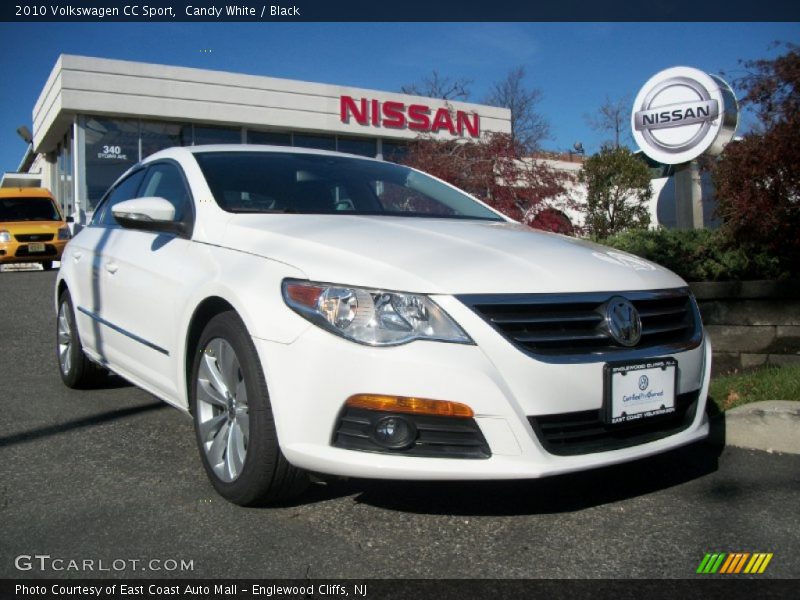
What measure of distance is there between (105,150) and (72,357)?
1636 centimetres

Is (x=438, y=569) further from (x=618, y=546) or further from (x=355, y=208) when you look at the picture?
(x=355, y=208)

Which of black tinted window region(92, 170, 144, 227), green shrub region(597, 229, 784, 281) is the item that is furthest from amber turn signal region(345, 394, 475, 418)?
green shrub region(597, 229, 784, 281)

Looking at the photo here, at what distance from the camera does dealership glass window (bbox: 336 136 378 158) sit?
23031 mm

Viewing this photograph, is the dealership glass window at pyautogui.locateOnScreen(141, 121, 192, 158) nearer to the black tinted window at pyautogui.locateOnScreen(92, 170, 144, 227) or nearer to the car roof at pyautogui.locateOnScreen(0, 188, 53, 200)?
the car roof at pyautogui.locateOnScreen(0, 188, 53, 200)

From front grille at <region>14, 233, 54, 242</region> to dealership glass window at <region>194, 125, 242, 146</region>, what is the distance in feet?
19.1

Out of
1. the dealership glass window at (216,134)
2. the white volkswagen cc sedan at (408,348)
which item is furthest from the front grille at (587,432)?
the dealership glass window at (216,134)

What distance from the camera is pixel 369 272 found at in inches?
105

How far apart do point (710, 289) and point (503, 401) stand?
3.13 meters

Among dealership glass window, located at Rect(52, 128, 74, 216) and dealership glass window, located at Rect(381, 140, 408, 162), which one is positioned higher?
dealership glass window, located at Rect(381, 140, 408, 162)

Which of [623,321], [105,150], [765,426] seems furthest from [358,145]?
[623,321]

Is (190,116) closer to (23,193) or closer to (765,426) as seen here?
(23,193)

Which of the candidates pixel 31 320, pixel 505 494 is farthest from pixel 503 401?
pixel 31 320

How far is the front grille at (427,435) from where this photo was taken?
256 centimetres

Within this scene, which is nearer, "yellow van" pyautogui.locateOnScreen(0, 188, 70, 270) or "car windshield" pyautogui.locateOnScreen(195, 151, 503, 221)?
"car windshield" pyautogui.locateOnScreen(195, 151, 503, 221)
